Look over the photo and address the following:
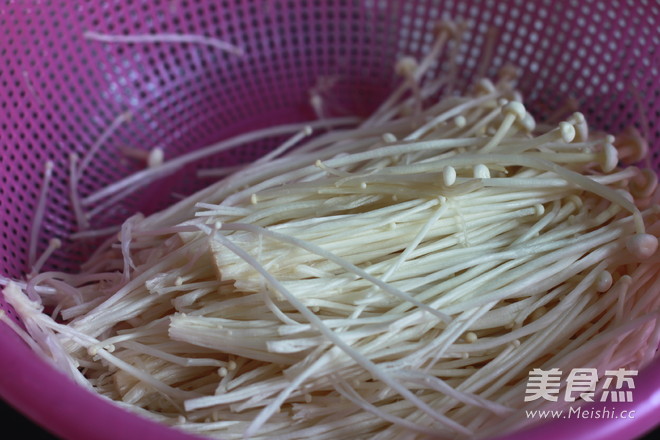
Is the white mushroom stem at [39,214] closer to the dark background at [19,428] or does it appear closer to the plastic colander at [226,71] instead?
the plastic colander at [226,71]

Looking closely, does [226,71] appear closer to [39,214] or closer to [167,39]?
[167,39]

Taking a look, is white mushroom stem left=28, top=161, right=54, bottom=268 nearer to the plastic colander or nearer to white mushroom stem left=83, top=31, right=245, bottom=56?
the plastic colander

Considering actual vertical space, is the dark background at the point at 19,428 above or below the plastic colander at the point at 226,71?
below

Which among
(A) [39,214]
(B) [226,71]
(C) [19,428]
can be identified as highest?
(B) [226,71]

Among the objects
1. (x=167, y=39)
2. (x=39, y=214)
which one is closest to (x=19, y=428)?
(x=39, y=214)

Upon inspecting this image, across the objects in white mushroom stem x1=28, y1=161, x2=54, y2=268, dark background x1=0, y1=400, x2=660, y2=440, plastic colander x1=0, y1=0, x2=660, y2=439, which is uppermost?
plastic colander x1=0, y1=0, x2=660, y2=439

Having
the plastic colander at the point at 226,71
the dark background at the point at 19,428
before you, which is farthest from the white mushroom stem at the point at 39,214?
the dark background at the point at 19,428

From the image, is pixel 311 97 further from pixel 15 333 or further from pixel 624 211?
pixel 15 333

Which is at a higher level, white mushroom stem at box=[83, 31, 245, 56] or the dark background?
white mushroom stem at box=[83, 31, 245, 56]

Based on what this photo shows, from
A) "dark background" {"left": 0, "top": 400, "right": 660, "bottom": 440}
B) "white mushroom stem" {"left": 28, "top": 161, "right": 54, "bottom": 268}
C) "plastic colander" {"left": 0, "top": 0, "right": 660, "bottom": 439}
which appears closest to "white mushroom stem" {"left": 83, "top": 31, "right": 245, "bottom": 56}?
"plastic colander" {"left": 0, "top": 0, "right": 660, "bottom": 439}
